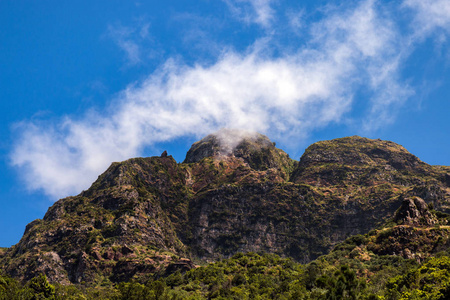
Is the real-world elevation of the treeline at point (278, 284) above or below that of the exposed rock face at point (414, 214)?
below

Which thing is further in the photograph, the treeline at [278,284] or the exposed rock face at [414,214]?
the exposed rock face at [414,214]

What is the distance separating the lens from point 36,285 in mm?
114375

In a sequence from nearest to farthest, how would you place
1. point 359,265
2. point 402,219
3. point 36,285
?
point 36,285
point 359,265
point 402,219

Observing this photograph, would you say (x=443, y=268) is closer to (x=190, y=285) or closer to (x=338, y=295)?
(x=338, y=295)

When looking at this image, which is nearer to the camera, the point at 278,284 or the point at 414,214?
the point at 278,284

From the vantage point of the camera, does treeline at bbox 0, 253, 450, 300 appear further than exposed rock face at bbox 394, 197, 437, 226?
No

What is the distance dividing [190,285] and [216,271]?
16.8 m

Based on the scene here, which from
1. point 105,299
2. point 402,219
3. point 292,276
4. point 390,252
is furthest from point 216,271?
Result: point 402,219

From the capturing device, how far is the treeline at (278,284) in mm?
90625

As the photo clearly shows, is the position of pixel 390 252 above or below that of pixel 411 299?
above

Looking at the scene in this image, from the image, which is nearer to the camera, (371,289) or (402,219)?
(371,289)

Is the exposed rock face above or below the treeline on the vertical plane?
above

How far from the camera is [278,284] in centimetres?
13988

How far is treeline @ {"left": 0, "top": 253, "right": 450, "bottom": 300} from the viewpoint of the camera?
90.6 m
